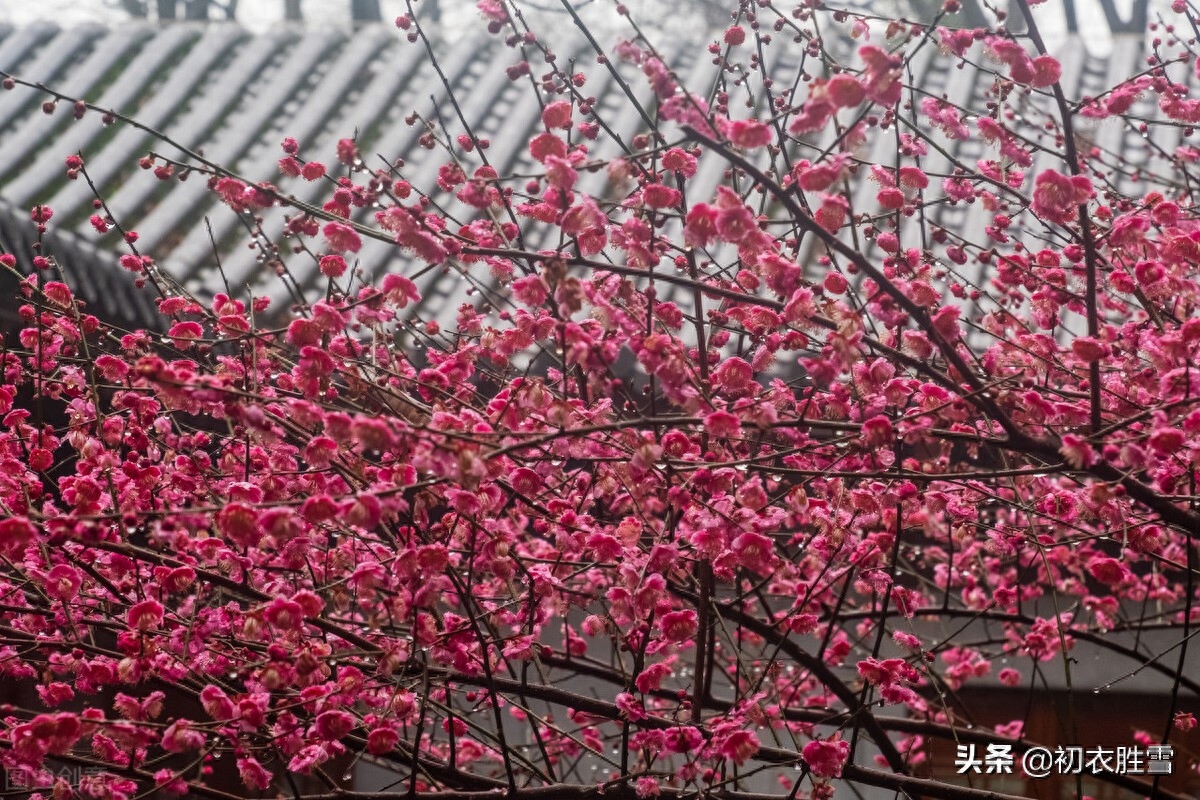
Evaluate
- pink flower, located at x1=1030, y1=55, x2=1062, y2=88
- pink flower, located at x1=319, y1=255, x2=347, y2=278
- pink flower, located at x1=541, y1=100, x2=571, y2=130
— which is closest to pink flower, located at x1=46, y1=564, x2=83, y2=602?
pink flower, located at x1=319, y1=255, x2=347, y2=278

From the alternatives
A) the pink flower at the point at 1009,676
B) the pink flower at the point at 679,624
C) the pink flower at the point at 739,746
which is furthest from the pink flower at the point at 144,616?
the pink flower at the point at 1009,676

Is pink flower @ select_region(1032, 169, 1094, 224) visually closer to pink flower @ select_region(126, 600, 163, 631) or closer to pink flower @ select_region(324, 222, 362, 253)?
pink flower @ select_region(324, 222, 362, 253)

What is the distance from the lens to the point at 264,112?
A: 7.39m

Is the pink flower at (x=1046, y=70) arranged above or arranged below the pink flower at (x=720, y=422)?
above

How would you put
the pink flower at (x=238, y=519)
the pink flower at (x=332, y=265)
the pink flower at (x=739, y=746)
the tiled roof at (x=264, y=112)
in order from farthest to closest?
1. the tiled roof at (x=264, y=112)
2. the pink flower at (x=332, y=265)
3. the pink flower at (x=739, y=746)
4. the pink flower at (x=238, y=519)

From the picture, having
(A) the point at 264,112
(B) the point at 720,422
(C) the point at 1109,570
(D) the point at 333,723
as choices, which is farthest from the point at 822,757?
(A) the point at 264,112

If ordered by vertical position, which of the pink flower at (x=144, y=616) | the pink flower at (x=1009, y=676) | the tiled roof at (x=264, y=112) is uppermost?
the tiled roof at (x=264, y=112)

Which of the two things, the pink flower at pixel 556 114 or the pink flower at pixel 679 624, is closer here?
the pink flower at pixel 556 114

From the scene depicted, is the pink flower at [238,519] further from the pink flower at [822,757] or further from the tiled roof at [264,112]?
the tiled roof at [264,112]

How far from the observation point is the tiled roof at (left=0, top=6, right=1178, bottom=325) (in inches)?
247

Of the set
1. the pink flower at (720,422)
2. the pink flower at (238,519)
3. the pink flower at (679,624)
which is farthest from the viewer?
the pink flower at (679,624)

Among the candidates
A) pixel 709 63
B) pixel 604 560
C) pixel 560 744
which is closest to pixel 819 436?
pixel 560 744

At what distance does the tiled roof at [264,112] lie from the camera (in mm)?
6281

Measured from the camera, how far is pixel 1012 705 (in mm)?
6426
